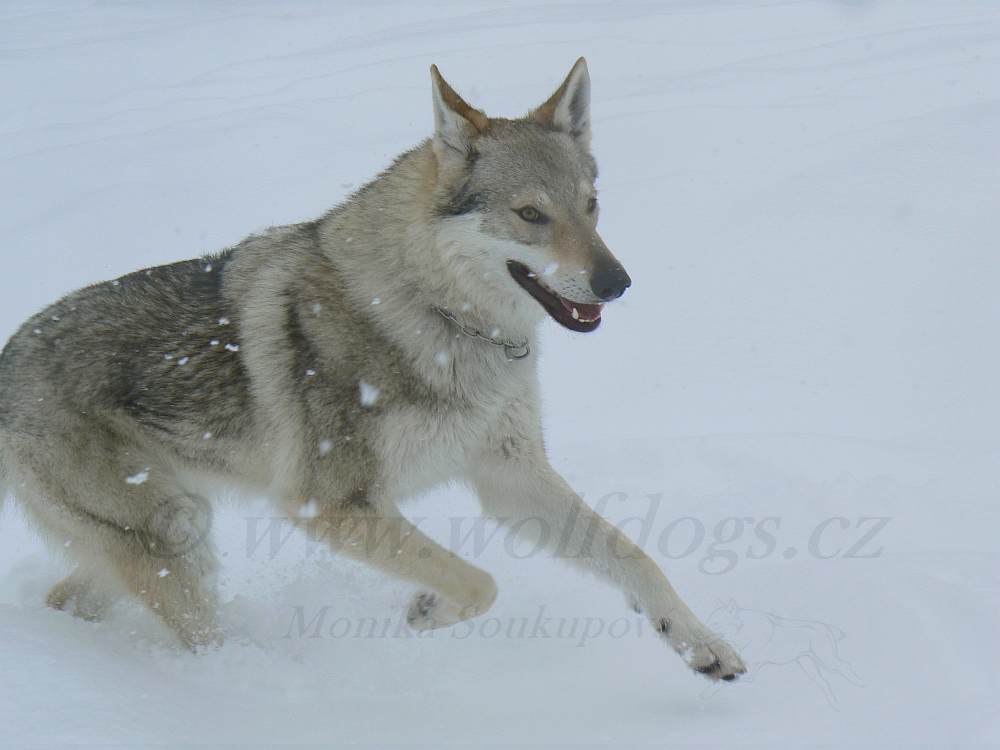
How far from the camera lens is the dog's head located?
2.87 metres

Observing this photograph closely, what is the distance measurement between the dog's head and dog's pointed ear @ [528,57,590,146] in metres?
0.17

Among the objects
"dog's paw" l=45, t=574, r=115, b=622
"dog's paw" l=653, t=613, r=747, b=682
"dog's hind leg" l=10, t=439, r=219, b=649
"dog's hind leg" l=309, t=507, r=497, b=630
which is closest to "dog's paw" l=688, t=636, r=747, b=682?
"dog's paw" l=653, t=613, r=747, b=682

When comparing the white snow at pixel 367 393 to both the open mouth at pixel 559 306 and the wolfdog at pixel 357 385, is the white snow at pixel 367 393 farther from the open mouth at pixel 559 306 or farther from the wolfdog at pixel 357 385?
the open mouth at pixel 559 306

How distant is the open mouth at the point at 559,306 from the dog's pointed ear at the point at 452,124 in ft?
1.60

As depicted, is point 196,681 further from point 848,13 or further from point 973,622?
point 848,13

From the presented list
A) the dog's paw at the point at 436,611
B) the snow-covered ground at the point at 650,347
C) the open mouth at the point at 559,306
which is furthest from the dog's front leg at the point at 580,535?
the open mouth at the point at 559,306

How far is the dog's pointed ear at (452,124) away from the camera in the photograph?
3.05m

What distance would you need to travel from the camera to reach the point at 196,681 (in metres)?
2.99

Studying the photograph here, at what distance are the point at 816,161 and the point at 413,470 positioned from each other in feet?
18.9

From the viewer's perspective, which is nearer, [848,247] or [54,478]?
[54,478]

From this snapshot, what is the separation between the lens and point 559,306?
2.90 m

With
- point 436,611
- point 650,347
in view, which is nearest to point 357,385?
point 436,611

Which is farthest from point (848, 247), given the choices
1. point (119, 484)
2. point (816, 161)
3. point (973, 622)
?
point (119, 484)

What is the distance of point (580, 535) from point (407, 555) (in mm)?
653
